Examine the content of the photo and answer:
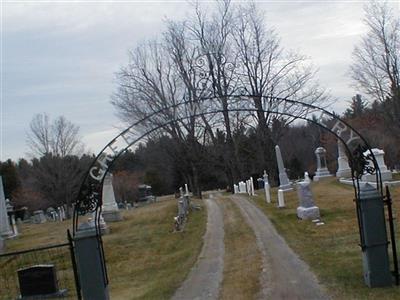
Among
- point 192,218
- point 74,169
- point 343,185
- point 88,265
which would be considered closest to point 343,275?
point 88,265

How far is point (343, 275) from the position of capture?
29.5ft

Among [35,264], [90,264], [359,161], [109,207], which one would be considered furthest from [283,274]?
[109,207]

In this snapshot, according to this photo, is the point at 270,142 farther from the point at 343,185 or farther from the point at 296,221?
the point at 296,221

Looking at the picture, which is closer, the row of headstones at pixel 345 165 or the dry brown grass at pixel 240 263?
the dry brown grass at pixel 240 263

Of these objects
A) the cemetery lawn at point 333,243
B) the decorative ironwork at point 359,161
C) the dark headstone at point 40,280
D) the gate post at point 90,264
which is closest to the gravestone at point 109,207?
the cemetery lawn at point 333,243

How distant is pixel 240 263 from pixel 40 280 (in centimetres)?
457

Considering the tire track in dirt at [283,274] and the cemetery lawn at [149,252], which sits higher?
the tire track in dirt at [283,274]

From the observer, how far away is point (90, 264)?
796 cm

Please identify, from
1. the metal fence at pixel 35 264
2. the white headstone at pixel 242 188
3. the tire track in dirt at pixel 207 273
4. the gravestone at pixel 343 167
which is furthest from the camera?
the white headstone at pixel 242 188

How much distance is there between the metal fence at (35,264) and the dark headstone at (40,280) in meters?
0.39

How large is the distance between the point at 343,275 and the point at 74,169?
172 ft

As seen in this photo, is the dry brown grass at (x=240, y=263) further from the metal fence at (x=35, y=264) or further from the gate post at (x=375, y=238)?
the metal fence at (x=35, y=264)

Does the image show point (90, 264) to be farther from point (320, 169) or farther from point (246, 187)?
point (320, 169)

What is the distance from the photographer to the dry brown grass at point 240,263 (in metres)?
8.95
